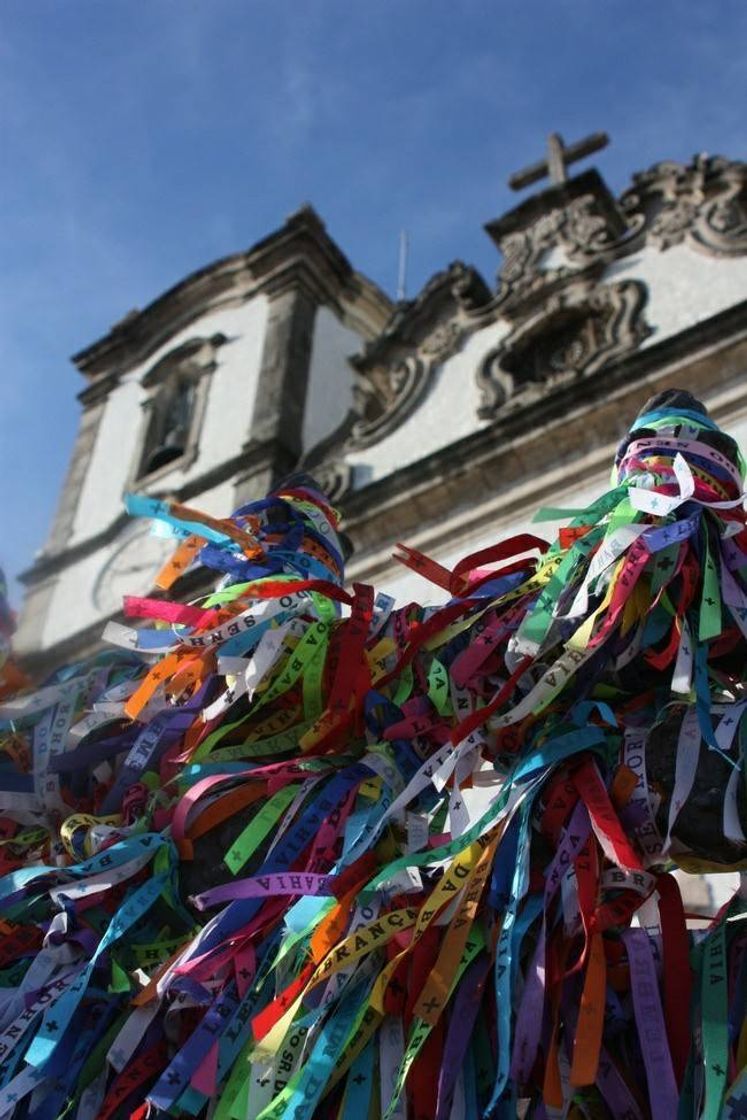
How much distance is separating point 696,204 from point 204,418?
4379mm

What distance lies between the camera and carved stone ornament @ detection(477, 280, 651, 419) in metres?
7.64

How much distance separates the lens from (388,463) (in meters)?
8.42

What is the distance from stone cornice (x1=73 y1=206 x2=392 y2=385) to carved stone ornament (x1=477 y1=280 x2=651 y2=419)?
3.35 metres

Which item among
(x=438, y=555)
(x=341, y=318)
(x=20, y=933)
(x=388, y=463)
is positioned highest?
(x=341, y=318)

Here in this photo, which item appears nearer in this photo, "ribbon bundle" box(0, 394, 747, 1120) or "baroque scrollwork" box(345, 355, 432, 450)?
"ribbon bundle" box(0, 394, 747, 1120)

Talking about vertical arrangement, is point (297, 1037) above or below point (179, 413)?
below

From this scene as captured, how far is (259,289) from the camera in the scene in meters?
11.4

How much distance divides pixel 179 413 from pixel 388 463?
3456mm

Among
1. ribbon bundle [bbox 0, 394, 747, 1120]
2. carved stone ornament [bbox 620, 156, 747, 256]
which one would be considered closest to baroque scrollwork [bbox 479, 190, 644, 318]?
carved stone ornament [bbox 620, 156, 747, 256]

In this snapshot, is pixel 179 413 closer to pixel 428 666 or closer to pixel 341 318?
pixel 341 318

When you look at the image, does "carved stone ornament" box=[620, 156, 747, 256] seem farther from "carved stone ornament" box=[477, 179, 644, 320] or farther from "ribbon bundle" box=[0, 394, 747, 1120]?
"ribbon bundle" box=[0, 394, 747, 1120]

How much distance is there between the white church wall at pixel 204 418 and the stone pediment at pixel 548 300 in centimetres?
122

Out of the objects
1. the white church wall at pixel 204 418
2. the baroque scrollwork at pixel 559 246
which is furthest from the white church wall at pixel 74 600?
the baroque scrollwork at pixel 559 246

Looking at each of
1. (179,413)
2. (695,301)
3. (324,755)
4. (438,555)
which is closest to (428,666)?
(324,755)
